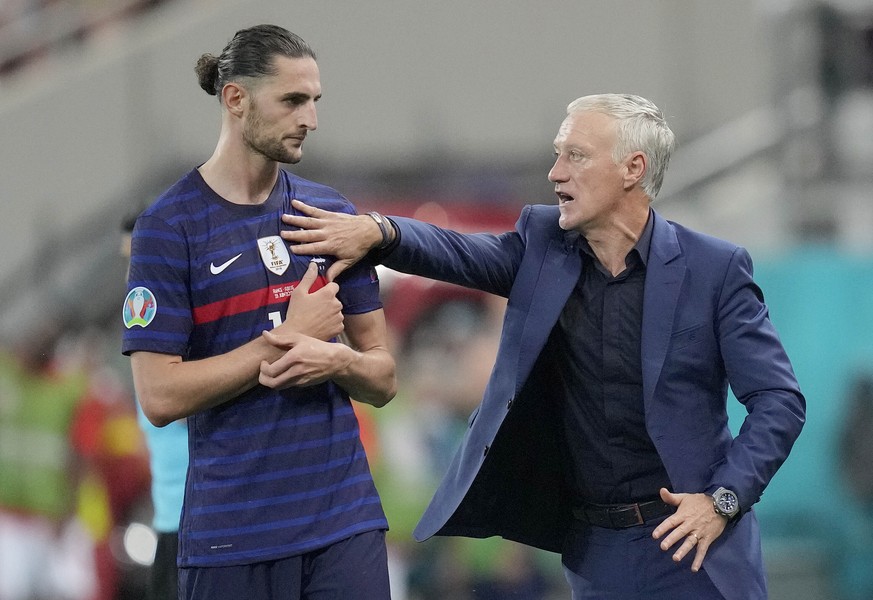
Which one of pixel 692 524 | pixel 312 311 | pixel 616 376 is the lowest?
pixel 692 524

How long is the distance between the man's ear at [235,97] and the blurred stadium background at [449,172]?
84.1 inches

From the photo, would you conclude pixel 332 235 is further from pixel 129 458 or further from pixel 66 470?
pixel 66 470

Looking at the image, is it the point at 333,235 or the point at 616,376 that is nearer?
the point at 333,235

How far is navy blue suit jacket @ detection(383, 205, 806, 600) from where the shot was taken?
279 centimetres

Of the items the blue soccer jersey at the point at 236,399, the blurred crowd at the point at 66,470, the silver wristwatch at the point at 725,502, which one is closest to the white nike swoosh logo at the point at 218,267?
the blue soccer jersey at the point at 236,399

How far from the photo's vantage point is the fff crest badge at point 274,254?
2.58m

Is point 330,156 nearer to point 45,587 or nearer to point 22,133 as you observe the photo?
point 22,133

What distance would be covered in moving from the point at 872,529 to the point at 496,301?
2308 mm

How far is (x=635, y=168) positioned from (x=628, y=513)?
30.6 inches

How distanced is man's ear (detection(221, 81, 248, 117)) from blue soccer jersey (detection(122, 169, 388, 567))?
0.15 m

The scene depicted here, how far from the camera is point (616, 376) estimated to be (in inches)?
114

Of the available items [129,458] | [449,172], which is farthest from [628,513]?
[449,172]

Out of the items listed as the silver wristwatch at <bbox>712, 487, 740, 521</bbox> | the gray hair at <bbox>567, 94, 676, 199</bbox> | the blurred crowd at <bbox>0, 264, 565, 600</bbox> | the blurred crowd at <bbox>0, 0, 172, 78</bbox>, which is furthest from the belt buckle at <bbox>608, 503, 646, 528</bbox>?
the blurred crowd at <bbox>0, 0, 172, 78</bbox>

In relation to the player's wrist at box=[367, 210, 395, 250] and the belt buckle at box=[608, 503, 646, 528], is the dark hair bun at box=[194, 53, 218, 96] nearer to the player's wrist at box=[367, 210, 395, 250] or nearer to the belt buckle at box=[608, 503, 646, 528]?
the player's wrist at box=[367, 210, 395, 250]
